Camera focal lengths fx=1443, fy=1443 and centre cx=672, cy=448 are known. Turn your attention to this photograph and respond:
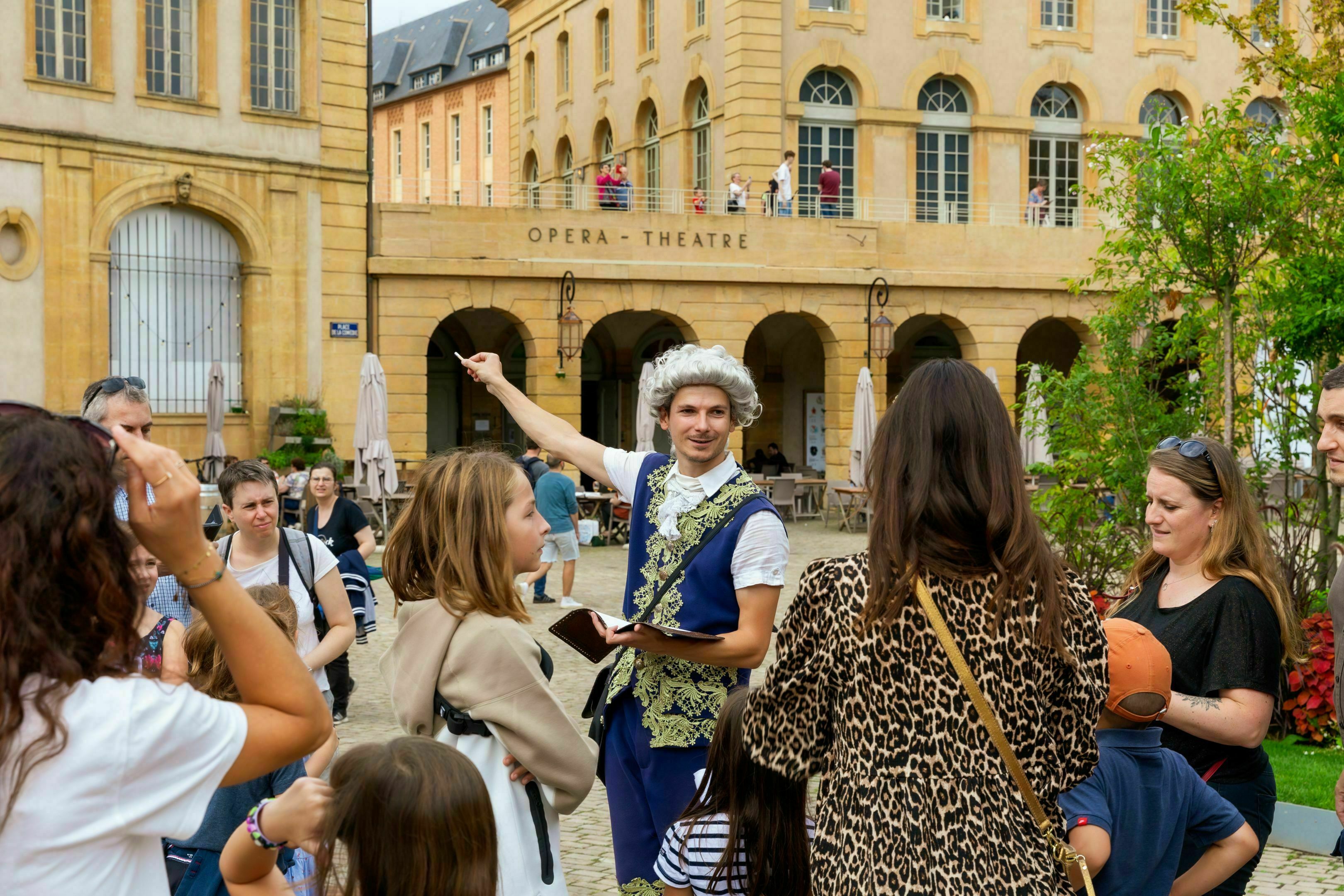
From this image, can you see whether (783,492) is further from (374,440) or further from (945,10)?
(945,10)

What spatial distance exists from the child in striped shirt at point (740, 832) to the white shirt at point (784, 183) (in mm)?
24819

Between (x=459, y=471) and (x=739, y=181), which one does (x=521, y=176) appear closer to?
(x=739, y=181)

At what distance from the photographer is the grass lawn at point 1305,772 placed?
6.29 m

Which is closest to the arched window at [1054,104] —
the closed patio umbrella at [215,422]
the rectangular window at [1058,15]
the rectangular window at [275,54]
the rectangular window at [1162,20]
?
the rectangular window at [1058,15]

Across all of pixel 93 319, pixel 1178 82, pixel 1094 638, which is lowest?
pixel 1094 638

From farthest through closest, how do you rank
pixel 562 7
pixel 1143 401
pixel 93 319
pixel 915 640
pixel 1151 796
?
1. pixel 562 7
2. pixel 93 319
3. pixel 1143 401
4. pixel 1151 796
5. pixel 915 640

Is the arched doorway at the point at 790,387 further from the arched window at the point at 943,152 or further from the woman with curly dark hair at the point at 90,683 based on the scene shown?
the woman with curly dark hair at the point at 90,683

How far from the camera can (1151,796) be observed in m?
2.86

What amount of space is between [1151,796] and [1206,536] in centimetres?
89

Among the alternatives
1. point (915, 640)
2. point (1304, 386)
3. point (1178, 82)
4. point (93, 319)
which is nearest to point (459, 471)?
point (915, 640)

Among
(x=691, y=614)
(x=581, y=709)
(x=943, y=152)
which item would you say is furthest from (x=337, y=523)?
(x=943, y=152)

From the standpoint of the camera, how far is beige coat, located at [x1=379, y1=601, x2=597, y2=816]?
3076 millimetres

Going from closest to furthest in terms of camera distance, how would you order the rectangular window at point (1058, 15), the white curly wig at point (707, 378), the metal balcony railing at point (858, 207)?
the white curly wig at point (707, 378) < the metal balcony railing at point (858, 207) < the rectangular window at point (1058, 15)

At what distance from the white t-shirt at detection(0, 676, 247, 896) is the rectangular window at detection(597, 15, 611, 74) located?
33959 millimetres
